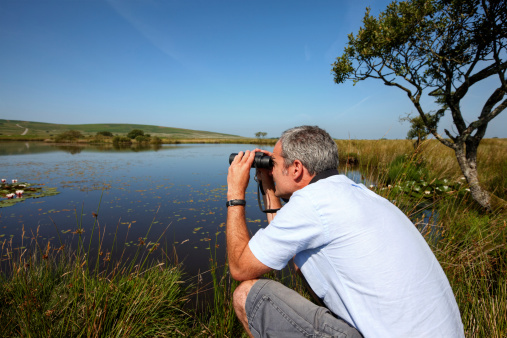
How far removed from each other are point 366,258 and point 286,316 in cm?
54

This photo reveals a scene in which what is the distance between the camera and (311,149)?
1304 millimetres

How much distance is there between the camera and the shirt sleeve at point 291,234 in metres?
1.05

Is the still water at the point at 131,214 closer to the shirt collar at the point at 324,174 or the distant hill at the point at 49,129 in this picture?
the shirt collar at the point at 324,174

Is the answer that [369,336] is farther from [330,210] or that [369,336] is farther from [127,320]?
[127,320]

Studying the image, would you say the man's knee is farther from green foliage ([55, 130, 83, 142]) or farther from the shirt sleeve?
green foliage ([55, 130, 83, 142])

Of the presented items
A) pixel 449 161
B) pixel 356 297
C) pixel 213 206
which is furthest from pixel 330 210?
pixel 449 161

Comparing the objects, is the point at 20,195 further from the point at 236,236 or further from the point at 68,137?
the point at 68,137

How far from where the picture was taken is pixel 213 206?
5.58 m

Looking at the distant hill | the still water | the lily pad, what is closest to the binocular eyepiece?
the still water

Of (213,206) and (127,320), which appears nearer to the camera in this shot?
(127,320)

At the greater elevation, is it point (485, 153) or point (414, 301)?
point (485, 153)

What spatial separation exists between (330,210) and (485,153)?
9242 mm

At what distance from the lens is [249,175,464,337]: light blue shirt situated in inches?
36.4

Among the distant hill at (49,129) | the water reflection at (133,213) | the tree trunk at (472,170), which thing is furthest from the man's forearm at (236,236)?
the distant hill at (49,129)
